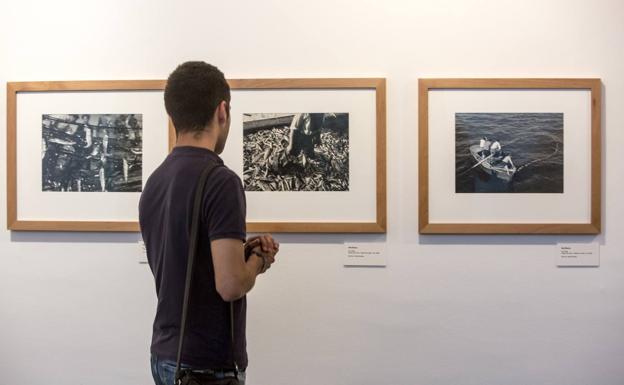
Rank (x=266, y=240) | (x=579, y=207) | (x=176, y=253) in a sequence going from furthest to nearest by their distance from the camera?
(x=579, y=207) < (x=266, y=240) < (x=176, y=253)

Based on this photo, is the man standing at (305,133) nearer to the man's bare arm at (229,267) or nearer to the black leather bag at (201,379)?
the man's bare arm at (229,267)

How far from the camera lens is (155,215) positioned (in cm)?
115

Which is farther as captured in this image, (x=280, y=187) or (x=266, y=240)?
(x=280, y=187)

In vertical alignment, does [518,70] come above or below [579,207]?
above

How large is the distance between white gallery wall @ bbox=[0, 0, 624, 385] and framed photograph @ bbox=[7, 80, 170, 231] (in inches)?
7.9

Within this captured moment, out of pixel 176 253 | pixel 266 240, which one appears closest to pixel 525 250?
pixel 266 240

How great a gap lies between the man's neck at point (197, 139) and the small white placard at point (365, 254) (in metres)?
0.83

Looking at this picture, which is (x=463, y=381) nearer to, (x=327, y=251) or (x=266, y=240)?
(x=327, y=251)

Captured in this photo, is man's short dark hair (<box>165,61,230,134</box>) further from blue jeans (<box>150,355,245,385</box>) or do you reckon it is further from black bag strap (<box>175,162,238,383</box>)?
blue jeans (<box>150,355,245,385</box>)

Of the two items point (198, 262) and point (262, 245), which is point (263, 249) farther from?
point (198, 262)

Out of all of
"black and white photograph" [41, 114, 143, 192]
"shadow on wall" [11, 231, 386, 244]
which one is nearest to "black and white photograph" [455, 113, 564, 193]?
"shadow on wall" [11, 231, 386, 244]

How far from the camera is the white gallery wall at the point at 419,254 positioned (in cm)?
177

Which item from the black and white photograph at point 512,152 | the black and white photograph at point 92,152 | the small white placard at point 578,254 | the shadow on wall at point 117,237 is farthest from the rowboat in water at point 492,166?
the black and white photograph at point 92,152

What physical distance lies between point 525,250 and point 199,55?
4.94 ft
